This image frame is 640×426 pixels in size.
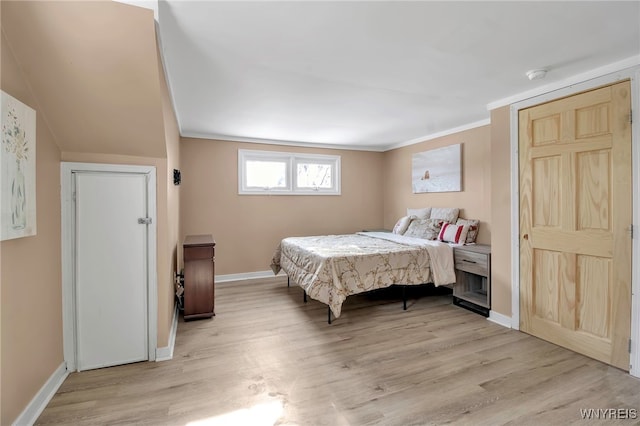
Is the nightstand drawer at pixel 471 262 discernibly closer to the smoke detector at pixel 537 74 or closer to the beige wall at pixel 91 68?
the smoke detector at pixel 537 74

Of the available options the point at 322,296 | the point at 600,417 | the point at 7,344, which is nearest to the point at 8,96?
the point at 7,344

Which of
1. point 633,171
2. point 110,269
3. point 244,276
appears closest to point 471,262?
point 633,171

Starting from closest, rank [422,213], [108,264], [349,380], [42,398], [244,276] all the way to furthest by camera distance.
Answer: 1. [42,398]
2. [349,380]
3. [108,264]
4. [422,213]
5. [244,276]

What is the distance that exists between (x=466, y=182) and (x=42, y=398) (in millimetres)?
4689

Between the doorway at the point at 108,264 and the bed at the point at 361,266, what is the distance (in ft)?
4.94

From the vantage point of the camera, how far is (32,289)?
5.80 feet

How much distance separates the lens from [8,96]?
57.8 inches

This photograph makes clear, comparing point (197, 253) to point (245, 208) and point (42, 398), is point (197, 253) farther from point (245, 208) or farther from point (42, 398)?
point (245, 208)

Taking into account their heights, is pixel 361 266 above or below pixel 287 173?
below

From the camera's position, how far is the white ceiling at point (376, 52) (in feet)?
5.41

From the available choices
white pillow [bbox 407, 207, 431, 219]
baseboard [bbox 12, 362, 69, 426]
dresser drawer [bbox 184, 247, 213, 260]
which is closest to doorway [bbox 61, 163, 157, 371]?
baseboard [bbox 12, 362, 69, 426]

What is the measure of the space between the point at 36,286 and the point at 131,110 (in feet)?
4.04

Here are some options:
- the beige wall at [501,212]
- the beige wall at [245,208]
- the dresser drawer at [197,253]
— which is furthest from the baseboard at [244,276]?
the beige wall at [501,212]

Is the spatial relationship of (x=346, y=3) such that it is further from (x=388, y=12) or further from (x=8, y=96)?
(x=8, y=96)
